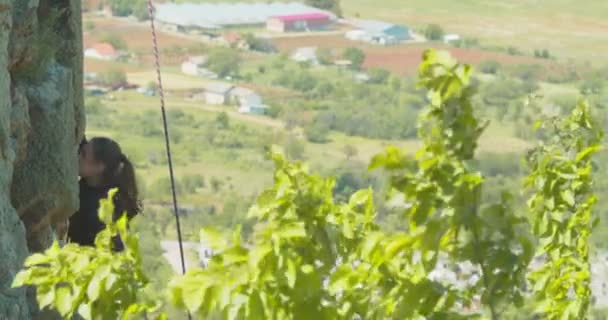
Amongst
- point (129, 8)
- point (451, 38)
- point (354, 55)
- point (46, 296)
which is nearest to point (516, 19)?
point (451, 38)

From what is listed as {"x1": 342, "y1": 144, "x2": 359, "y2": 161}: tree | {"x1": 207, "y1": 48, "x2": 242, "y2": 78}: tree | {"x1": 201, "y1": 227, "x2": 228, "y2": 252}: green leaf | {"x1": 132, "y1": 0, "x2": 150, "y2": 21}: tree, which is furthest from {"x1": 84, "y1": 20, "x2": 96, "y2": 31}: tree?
{"x1": 201, "y1": 227, "x2": 228, "y2": 252}: green leaf

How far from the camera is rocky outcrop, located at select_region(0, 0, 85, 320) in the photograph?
7223mm

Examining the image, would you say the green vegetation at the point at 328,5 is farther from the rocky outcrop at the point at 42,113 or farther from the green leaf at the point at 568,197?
the green leaf at the point at 568,197

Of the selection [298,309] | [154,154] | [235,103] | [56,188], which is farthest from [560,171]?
[235,103]

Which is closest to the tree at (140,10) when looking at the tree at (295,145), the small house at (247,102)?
the small house at (247,102)

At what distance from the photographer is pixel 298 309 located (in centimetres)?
430

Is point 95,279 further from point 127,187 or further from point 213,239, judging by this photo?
point 127,187

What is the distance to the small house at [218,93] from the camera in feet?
290

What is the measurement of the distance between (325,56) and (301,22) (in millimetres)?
4646

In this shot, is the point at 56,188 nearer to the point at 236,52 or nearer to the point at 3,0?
the point at 3,0

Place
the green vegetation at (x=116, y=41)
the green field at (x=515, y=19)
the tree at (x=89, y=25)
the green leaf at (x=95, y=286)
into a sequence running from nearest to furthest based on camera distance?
the green leaf at (x=95, y=286), the green vegetation at (x=116, y=41), the tree at (x=89, y=25), the green field at (x=515, y=19)

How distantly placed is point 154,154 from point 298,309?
2582 inches

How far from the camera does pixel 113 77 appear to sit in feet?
283

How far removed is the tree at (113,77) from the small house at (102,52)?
4460 millimetres
